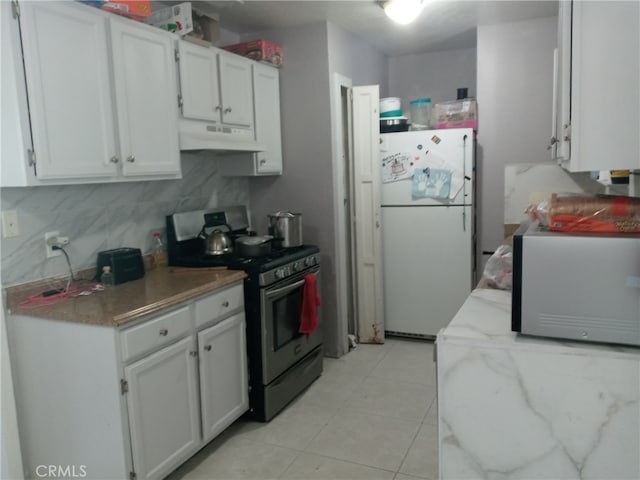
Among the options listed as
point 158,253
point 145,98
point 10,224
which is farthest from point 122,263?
point 145,98

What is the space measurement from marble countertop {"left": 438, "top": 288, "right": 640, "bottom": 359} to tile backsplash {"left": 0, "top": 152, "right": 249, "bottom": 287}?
1881 millimetres

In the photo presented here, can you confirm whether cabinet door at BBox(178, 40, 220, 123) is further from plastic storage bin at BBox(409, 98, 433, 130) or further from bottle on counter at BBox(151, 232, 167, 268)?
plastic storage bin at BBox(409, 98, 433, 130)

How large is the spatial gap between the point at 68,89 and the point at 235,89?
3.92ft

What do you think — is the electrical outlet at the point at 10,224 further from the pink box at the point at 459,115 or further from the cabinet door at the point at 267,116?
the pink box at the point at 459,115

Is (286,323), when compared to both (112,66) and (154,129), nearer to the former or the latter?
(154,129)

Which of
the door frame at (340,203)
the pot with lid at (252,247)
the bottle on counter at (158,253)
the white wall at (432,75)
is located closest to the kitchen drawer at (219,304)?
the pot with lid at (252,247)

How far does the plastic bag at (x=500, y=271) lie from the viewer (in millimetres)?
1870

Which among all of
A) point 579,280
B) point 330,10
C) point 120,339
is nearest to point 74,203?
point 120,339

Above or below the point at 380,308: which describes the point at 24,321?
above

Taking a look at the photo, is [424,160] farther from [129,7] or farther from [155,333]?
[155,333]

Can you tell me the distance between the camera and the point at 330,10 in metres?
3.23

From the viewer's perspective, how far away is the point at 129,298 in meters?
2.21

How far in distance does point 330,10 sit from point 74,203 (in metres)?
1.98

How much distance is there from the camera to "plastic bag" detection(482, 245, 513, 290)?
6.14ft
